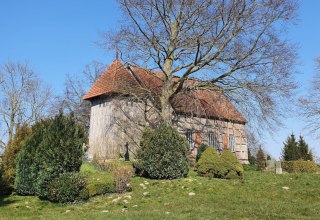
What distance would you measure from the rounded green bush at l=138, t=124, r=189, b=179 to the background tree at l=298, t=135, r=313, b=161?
22.9m

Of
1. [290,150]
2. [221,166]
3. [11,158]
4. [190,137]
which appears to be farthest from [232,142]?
[11,158]

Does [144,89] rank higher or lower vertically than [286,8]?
lower

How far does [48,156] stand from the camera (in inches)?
530

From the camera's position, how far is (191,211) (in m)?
9.34

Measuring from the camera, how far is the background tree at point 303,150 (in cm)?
3571

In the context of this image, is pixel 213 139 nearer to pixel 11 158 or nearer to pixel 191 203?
pixel 11 158

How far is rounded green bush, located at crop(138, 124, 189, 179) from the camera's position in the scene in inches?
625

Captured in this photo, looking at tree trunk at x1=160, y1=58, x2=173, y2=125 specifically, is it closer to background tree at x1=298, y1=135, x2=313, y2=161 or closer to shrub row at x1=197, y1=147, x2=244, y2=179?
shrub row at x1=197, y1=147, x2=244, y2=179

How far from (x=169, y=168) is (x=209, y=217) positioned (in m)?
7.65

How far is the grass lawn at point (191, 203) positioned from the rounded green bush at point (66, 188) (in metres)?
0.29

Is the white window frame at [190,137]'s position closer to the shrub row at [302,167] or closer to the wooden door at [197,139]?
the wooden door at [197,139]

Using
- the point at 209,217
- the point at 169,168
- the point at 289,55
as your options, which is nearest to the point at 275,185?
the point at 169,168

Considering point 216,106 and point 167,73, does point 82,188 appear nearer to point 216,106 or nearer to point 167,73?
point 167,73

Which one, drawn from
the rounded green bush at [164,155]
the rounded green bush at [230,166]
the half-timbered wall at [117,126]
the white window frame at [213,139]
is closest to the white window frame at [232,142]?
the white window frame at [213,139]
